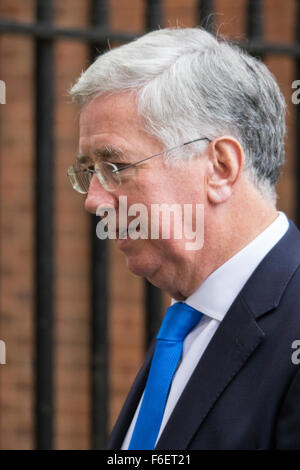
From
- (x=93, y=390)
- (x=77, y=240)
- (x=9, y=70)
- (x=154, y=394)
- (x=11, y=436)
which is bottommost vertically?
(x=11, y=436)

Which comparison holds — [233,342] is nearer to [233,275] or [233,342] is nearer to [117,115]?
[233,275]

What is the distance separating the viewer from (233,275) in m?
1.63

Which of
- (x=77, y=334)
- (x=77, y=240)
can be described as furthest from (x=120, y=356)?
(x=77, y=240)

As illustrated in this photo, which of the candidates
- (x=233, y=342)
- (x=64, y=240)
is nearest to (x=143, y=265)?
(x=233, y=342)

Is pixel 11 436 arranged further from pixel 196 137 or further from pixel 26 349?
pixel 196 137

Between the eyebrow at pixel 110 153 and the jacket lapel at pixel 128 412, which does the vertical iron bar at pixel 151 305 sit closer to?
the jacket lapel at pixel 128 412

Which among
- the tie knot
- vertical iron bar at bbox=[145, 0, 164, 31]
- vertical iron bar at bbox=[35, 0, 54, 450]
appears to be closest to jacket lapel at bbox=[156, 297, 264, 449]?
the tie knot

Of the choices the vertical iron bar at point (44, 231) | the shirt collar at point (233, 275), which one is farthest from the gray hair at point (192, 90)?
the vertical iron bar at point (44, 231)

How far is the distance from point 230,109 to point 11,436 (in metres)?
2.38

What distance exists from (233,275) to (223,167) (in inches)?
9.0

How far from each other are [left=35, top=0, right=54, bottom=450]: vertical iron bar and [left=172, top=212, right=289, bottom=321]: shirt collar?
1.17 meters

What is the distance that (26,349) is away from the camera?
3592mm

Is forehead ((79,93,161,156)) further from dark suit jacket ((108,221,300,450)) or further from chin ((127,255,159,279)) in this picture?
dark suit jacket ((108,221,300,450))

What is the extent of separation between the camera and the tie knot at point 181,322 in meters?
1.68
